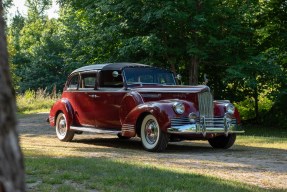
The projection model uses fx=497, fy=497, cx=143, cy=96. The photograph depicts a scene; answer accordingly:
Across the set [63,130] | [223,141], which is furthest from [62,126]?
[223,141]

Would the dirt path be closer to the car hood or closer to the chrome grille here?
the chrome grille

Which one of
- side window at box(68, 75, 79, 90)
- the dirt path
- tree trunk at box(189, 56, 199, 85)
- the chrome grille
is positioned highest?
tree trunk at box(189, 56, 199, 85)

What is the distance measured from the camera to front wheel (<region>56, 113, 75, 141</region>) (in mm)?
12784

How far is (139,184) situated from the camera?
6.02m

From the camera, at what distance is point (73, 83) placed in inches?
516

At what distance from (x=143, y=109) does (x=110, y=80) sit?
68.9 inches

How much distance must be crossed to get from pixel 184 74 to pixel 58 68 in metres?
25.1

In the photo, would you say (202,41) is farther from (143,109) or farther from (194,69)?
(143,109)

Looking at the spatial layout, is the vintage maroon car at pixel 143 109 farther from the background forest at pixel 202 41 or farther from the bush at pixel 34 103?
the bush at pixel 34 103

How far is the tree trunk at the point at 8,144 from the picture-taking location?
5.70ft

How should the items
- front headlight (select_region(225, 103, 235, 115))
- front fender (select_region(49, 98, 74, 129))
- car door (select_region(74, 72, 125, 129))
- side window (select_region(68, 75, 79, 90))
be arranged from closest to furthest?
front headlight (select_region(225, 103, 235, 115))
car door (select_region(74, 72, 125, 129))
front fender (select_region(49, 98, 74, 129))
side window (select_region(68, 75, 79, 90))

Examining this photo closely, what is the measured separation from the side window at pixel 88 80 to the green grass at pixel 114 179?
4946 mm

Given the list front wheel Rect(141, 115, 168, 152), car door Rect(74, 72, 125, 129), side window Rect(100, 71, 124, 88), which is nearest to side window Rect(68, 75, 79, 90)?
car door Rect(74, 72, 125, 129)


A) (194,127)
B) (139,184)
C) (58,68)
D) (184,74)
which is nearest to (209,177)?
(139,184)
